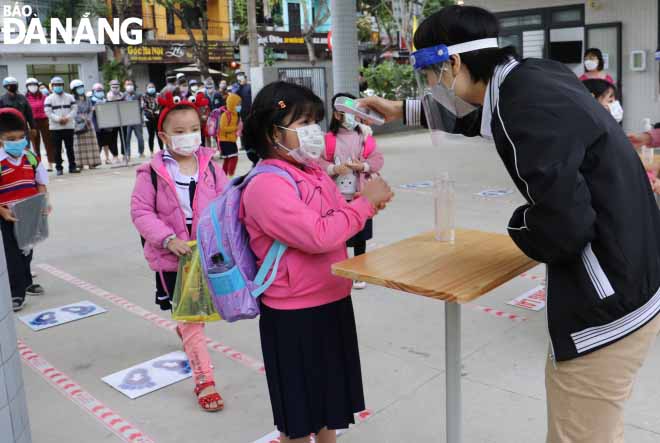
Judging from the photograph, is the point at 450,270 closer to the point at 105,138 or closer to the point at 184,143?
the point at 184,143

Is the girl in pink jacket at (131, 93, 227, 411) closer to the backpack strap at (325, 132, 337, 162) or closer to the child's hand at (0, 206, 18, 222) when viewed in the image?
the backpack strap at (325, 132, 337, 162)

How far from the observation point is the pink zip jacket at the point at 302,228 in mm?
2004

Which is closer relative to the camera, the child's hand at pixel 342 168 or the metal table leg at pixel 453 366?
the metal table leg at pixel 453 366

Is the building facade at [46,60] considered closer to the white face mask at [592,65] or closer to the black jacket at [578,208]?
the white face mask at [592,65]

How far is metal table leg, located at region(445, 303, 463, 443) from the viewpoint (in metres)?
2.13

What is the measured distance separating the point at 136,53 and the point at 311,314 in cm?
3070

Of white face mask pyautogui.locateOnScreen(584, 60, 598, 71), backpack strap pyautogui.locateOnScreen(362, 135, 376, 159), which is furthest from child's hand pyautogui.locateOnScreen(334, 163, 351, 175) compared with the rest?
white face mask pyautogui.locateOnScreen(584, 60, 598, 71)

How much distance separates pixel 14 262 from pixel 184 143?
220 centimetres

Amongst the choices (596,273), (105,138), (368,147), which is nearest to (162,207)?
(368,147)

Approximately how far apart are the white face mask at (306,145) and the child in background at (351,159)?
218cm

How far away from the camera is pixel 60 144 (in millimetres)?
11734

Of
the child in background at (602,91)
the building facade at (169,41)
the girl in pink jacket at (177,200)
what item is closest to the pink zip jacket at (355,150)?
the girl in pink jacket at (177,200)

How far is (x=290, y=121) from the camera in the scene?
214 cm

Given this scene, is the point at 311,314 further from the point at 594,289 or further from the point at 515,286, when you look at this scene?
the point at 515,286
